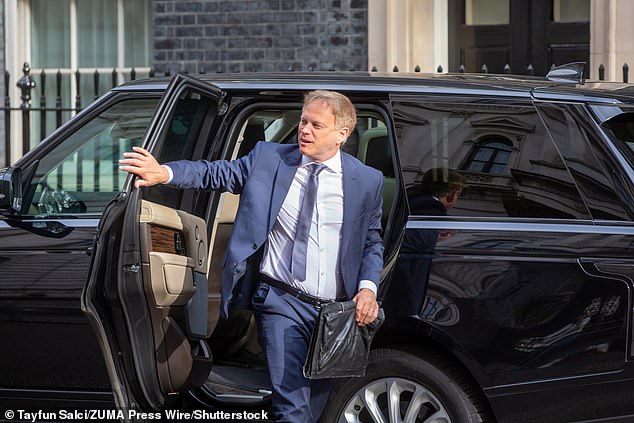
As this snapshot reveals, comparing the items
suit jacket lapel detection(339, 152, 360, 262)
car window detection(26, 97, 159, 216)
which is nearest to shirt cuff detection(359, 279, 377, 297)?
suit jacket lapel detection(339, 152, 360, 262)

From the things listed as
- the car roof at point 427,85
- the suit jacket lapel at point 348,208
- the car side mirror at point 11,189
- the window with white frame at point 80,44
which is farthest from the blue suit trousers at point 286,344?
the window with white frame at point 80,44

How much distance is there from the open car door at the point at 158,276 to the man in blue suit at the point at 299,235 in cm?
23

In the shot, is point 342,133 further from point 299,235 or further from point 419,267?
point 419,267

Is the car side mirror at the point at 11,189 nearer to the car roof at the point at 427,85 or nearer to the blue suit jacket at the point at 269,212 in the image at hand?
the car roof at the point at 427,85

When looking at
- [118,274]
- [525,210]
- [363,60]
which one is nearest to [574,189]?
[525,210]

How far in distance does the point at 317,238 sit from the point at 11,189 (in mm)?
1363

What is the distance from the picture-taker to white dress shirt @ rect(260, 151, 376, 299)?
444 centimetres

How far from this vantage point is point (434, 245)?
15.1 ft

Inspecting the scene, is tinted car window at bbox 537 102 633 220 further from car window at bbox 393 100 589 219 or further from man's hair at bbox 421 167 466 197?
man's hair at bbox 421 167 466 197

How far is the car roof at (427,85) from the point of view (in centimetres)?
474

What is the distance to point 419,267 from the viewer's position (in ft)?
15.1

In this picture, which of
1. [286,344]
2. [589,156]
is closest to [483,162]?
[589,156]

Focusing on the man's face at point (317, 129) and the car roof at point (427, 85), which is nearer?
the man's face at point (317, 129)

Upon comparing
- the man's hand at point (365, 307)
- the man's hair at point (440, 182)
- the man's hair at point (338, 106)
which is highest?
the man's hair at point (338, 106)
